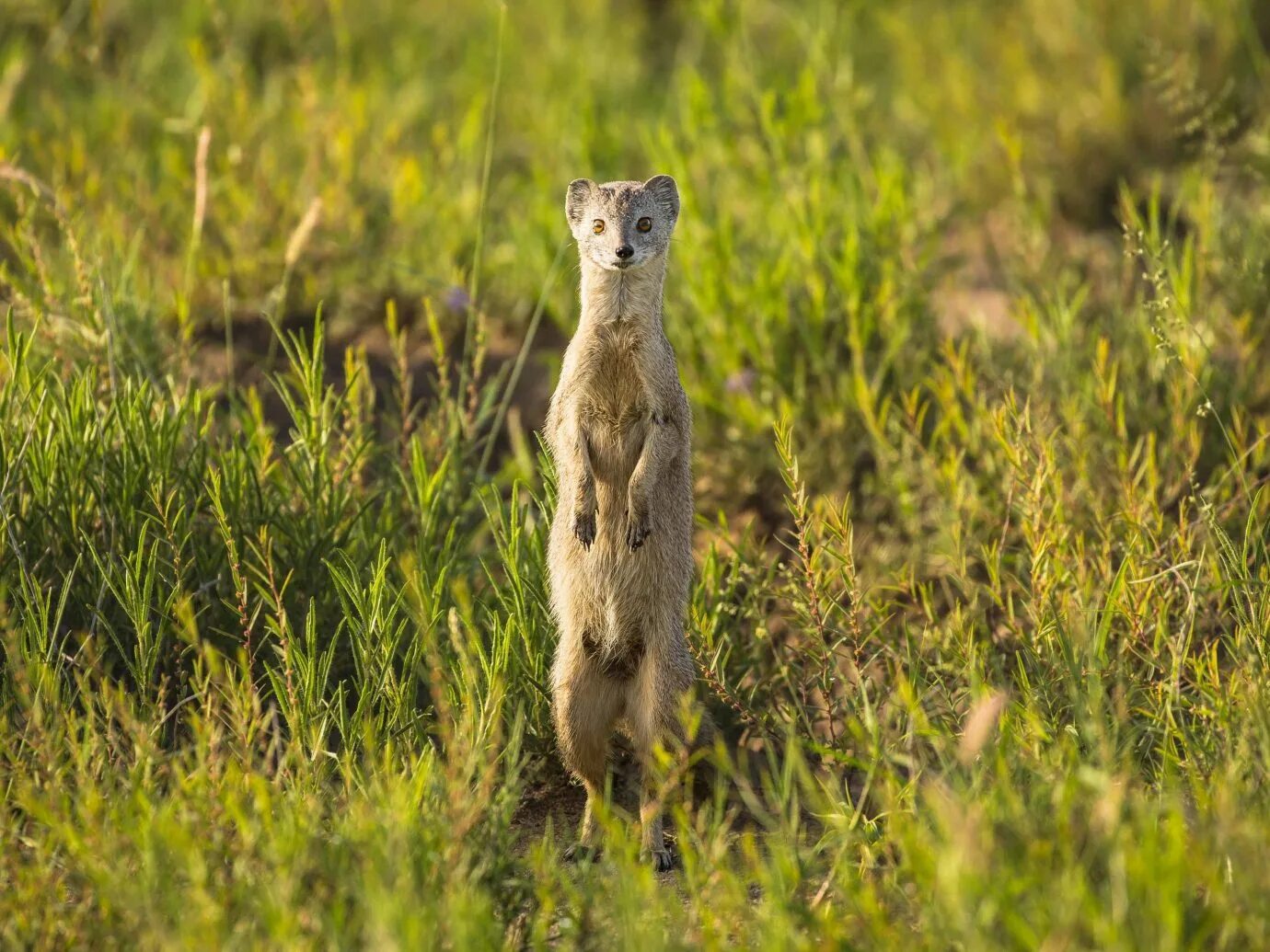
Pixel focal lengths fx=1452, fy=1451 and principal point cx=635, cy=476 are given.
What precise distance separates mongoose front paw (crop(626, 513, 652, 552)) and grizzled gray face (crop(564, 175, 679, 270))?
53 cm

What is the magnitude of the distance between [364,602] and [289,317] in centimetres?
234

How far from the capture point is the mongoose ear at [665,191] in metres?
3.18

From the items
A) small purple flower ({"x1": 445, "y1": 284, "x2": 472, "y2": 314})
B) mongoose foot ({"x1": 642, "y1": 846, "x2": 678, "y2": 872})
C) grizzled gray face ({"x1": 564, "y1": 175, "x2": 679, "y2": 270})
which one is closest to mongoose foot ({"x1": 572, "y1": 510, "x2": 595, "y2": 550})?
grizzled gray face ({"x1": 564, "y1": 175, "x2": 679, "y2": 270})

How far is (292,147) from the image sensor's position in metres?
5.68

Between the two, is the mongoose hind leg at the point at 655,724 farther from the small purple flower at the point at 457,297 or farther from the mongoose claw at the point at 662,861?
the small purple flower at the point at 457,297

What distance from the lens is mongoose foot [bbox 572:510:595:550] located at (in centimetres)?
306

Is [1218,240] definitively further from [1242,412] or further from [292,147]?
[292,147]

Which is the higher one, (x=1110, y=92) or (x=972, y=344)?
(x=1110, y=92)

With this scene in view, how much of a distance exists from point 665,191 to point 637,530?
0.76 m

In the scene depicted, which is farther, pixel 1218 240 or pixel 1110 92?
pixel 1110 92

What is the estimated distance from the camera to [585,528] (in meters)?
3.07

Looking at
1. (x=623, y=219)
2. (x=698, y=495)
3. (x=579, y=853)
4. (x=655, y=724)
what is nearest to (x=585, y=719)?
(x=655, y=724)

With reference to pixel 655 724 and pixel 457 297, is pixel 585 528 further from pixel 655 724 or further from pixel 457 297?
pixel 457 297

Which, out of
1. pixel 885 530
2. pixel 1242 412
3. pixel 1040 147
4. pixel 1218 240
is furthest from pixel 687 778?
pixel 1040 147
